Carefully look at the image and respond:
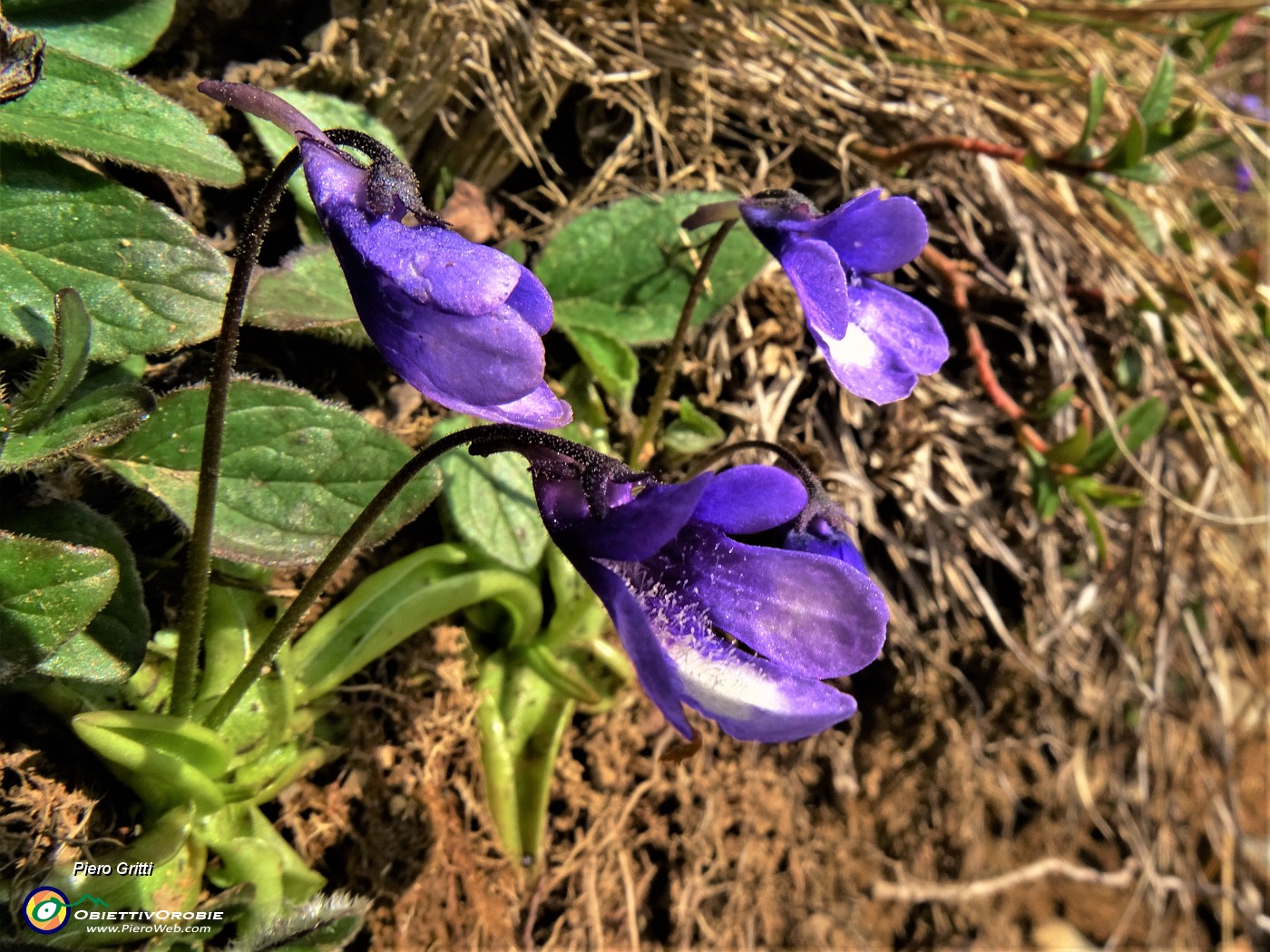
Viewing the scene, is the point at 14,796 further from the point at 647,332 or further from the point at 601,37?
the point at 601,37

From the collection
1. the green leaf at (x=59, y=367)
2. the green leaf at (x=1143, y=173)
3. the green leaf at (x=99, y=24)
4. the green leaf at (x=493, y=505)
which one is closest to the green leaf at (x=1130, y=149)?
the green leaf at (x=1143, y=173)

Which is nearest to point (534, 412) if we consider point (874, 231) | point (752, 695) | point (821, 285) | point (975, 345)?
point (752, 695)

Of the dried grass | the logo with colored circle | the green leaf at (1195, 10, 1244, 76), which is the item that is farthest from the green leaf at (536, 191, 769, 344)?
the green leaf at (1195, 10, 1244, 76)

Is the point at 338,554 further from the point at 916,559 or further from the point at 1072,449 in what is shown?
the point at 1072,449

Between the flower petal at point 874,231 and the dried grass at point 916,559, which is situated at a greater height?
the flower petal at point 874,231

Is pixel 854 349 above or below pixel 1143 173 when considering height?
below

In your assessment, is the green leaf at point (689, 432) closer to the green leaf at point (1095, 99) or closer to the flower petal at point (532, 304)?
the flower petal at point (532, 304)
